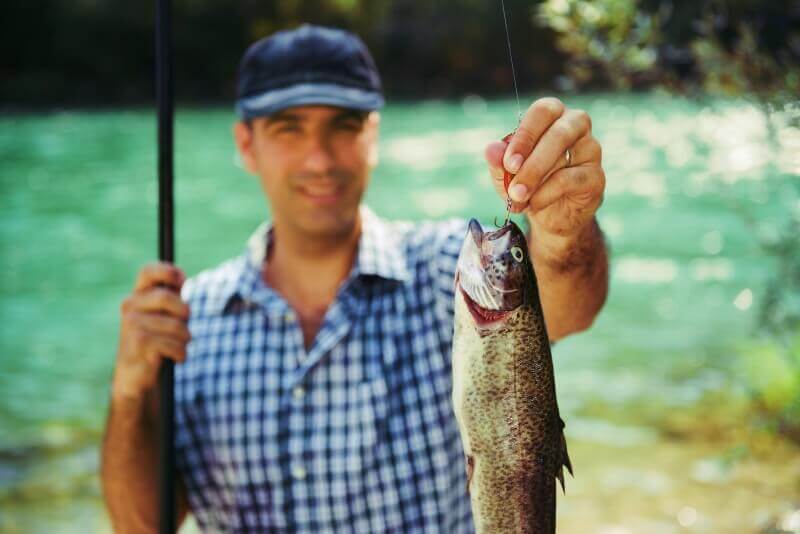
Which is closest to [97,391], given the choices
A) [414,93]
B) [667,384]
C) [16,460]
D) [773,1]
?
[16,460]

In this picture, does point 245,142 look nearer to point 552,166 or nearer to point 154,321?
point 154,321

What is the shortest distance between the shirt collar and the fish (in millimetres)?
1311

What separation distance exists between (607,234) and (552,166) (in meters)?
3.00

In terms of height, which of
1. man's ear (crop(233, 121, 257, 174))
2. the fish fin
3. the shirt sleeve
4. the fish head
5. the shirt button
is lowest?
the fish fin

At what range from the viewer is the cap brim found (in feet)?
10.6

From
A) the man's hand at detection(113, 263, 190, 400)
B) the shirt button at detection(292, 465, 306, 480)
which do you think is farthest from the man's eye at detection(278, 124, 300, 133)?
the shirt button at detection(292, 465, 306, 480)

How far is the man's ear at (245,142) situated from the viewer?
3.56 meters

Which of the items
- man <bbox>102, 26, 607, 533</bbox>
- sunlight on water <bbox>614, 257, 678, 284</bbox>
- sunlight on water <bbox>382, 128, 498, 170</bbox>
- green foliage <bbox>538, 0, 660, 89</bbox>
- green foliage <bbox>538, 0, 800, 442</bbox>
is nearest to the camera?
man <bbox>102, 26, 607, 533</bbox>

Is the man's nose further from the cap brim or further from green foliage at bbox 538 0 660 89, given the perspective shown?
green foliage at bbox 538 0 660 89

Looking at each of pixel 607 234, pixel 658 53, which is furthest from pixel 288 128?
pixel 658 53

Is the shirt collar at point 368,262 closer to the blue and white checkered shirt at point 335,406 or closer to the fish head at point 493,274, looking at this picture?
the blue and white checkered shirt at point 335,406

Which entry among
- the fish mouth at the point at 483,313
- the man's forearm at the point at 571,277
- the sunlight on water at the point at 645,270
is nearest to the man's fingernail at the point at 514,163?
the fish mouth at the point at 483,313

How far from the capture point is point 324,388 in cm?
308

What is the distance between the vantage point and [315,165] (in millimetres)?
3309
